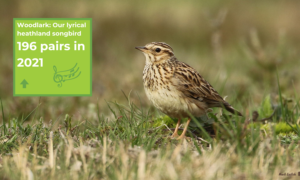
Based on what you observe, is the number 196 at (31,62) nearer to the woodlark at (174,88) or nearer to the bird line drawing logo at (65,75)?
the bird line drawing logo at (65,75)

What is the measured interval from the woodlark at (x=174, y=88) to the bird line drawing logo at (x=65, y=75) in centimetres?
320

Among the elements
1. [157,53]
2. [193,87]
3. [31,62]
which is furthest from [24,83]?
[193,87]

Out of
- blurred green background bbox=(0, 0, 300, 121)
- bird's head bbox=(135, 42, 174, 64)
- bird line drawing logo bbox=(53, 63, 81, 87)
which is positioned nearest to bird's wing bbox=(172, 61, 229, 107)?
bird's head bbox=(135, 42, 174, 64)

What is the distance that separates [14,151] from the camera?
403cm

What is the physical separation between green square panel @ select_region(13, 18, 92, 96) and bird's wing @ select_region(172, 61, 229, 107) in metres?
3.31

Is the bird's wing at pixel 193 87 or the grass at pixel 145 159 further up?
the bird's wing at pixel 193 87

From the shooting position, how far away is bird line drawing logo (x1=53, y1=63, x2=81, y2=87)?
331 inches

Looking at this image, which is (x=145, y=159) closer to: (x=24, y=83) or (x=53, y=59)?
(x=24, y=83)

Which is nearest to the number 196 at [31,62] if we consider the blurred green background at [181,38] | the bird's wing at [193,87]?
the blurred green background at [181,38]

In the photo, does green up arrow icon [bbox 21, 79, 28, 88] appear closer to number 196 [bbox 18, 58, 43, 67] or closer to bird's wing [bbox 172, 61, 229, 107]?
number 196 [bbox 18, 58, 43, 67]

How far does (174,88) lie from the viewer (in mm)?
5062

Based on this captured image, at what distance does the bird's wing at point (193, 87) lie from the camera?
5.15 metres

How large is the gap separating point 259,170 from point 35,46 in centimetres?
704

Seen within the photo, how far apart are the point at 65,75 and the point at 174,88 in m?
4.03
